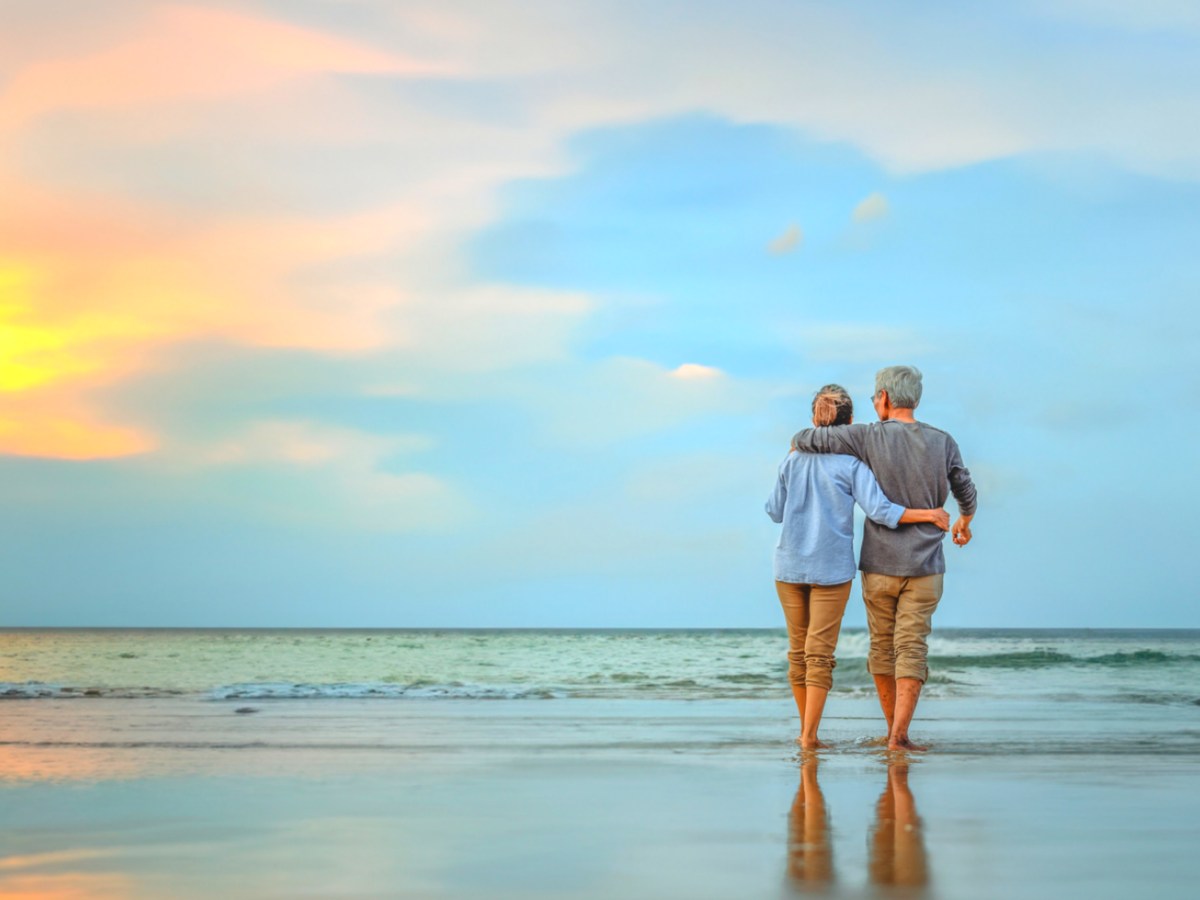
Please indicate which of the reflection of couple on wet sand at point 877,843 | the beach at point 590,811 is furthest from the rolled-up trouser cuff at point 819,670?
the reflection of couple on wet sand at point 877,843

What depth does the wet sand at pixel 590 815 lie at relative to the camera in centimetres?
255

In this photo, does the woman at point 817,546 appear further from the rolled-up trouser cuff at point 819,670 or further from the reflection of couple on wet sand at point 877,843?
the reflection of couple on wet sand at point 877,843

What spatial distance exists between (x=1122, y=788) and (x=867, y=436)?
1982mm

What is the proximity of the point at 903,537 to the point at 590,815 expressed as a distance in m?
2.54

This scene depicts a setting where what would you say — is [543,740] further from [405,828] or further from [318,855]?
[318,855]

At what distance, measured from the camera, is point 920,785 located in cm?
404

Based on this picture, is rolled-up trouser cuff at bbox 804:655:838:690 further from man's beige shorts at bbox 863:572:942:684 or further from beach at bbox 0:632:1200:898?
beach at bbox 0:632:1200:898

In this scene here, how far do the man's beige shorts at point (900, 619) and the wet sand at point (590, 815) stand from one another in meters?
0.40

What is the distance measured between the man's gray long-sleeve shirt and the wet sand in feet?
2.83

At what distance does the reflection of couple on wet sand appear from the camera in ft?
8.25

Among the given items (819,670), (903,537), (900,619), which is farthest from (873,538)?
(819,670)

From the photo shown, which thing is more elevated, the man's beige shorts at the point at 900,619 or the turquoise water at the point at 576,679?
the man's beige shorts at the point at 900,619

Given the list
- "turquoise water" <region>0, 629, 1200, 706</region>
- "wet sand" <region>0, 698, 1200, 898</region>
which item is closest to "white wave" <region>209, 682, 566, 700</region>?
"turquoise water" <region>0, 629, 1200, 706</region>

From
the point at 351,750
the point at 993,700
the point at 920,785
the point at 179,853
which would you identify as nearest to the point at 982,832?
the point at 920,785
